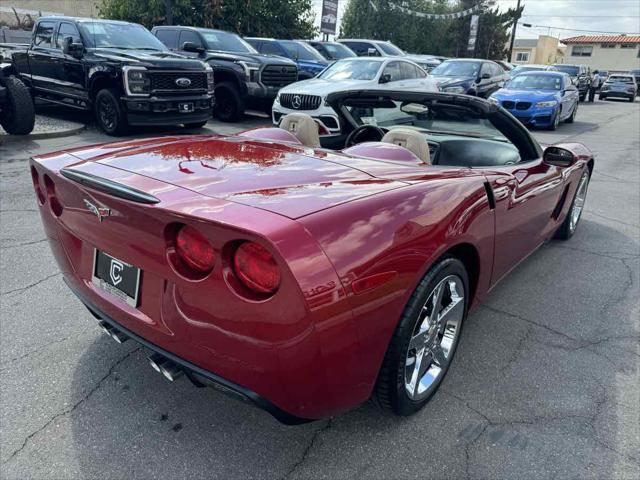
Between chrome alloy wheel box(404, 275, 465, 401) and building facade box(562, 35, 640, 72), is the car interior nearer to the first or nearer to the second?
chrome alloy wheel box(404, 275, 465, 401)

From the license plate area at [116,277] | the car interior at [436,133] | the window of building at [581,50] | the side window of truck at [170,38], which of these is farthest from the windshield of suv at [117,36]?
the window of building at [581,50]

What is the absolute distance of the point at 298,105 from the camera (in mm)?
9594

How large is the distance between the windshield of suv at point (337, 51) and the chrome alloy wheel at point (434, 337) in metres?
15.2

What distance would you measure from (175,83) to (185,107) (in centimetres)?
44

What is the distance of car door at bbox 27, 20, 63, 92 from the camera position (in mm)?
9320

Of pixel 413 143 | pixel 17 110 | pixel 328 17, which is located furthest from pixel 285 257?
pixel 328 17

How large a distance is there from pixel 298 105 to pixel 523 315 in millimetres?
7238

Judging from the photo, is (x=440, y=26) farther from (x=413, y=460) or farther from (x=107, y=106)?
(x=413, y=460)

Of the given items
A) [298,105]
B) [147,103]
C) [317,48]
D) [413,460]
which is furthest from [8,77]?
[317,48]

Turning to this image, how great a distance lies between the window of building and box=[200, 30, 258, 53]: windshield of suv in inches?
2911

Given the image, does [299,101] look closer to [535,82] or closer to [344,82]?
[344,82]

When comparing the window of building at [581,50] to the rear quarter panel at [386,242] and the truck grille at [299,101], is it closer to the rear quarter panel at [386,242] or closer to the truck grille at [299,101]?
the truck grille at [299,101]

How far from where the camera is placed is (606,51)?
226 feet

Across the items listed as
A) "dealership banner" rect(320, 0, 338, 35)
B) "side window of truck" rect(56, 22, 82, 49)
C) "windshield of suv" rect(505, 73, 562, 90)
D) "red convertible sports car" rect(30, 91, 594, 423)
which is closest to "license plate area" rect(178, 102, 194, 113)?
"side window of truck" rect(56, 22, 82, 49)
